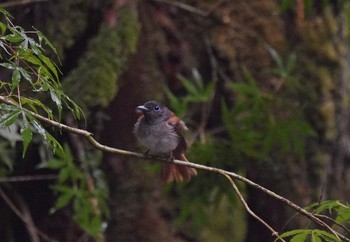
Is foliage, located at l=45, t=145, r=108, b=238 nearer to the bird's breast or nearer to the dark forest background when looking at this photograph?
the dark forest background

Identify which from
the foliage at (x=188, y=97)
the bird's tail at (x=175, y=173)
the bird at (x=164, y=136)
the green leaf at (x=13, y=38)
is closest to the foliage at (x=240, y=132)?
the foliage at (x=188, y=97)

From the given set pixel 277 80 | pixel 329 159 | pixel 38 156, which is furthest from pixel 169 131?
pixel 329 159

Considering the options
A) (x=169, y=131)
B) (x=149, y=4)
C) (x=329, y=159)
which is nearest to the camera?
(x=169, y=131)

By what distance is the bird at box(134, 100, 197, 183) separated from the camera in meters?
3.76

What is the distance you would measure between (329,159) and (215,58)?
3.51 feet

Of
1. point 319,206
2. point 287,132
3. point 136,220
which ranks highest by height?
point 319,206

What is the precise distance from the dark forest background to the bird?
114 millimetres

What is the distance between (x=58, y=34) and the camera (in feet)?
13.8

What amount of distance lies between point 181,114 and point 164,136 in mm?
447

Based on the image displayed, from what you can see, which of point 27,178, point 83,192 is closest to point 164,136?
point 83,192

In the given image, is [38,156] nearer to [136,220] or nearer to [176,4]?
[136,220]

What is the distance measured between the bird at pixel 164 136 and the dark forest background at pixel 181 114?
11cm

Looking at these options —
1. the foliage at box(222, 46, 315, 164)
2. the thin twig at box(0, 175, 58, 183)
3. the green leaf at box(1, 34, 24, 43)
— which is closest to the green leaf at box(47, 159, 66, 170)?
the thin twig at box(0, 175, 58, 183)

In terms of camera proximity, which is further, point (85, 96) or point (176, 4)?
point (176, 4)
